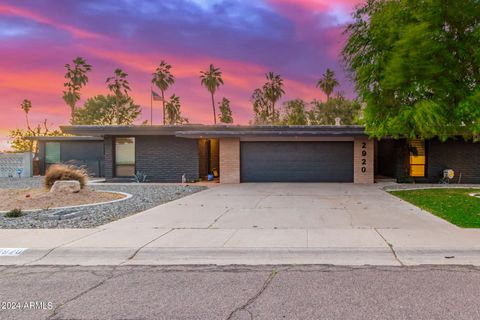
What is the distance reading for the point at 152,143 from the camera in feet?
71.9

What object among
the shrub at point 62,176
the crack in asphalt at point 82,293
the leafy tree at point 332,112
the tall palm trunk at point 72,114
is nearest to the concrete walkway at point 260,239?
the crack in asphalt at point 82,293

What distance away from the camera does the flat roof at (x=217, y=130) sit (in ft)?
63.6

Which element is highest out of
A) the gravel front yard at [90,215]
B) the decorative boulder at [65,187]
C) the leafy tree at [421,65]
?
the leafy tree at [421,65]

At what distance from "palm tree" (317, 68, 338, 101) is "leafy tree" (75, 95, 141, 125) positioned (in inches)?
1390

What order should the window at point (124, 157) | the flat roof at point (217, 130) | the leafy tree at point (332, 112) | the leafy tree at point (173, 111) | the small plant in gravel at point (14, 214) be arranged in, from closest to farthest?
the small plant in gravel at point (14, 214)
the flat roof at point (217, 130)
the window at point (124, 157)
the leafy tree at point (332, 112)
the leafy tree at point (173, 111)

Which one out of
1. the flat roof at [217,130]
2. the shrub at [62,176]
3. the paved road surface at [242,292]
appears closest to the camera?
Result: the paved road surface at [242,292]

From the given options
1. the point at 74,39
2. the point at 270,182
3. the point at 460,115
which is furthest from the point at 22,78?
the point at 460,115

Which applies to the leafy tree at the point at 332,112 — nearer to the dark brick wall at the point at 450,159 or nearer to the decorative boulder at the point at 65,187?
the dark brick wall at the point at 450,159

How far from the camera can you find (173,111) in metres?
65.8

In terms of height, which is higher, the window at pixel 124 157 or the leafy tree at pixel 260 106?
the leafy tree at pixel 260 106

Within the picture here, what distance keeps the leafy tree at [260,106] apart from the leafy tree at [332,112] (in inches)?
348

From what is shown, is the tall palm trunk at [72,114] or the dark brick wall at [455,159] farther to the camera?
the tall palm trunk at [72,114]

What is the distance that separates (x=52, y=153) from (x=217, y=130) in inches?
554

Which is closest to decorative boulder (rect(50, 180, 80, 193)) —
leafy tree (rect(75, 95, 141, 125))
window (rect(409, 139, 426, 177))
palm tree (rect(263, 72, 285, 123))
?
window (rect(409, 139, 426, 177))
